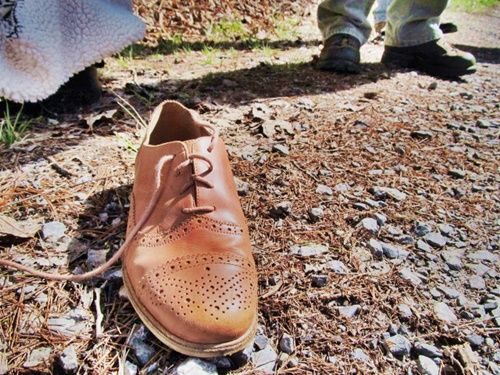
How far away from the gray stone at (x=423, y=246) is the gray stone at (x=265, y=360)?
2.01 feet

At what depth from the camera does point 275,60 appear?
316 cm

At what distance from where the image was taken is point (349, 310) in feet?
3.87

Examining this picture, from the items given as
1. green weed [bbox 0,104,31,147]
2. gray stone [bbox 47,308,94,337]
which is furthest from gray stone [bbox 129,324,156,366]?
green weed [bbox 0,104,31,147]

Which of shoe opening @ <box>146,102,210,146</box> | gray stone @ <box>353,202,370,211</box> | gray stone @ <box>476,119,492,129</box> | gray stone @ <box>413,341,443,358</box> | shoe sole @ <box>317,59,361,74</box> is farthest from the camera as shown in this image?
shoe sole @ <box>317,59,361,74</box>

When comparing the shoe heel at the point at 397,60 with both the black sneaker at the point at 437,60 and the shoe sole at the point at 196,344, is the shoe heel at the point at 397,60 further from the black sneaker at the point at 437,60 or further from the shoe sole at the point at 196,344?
the shoe sole at the point at 196,344

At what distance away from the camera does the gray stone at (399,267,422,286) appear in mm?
1280

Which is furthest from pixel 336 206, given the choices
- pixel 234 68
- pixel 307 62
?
pixel 307 62

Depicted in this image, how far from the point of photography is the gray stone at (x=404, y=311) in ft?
3.84

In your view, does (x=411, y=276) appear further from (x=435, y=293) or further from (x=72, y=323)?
(x=72, y=323)

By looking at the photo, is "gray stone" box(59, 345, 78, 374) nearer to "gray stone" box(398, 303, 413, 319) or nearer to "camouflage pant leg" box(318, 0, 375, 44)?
"gray stone" box(398, 303, 413, 319)

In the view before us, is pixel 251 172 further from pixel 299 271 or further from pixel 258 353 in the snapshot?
pixel 258 353

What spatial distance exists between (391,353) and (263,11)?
11.9 feet

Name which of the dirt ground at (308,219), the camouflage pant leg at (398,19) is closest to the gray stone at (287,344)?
the dirt ground at (308,219)

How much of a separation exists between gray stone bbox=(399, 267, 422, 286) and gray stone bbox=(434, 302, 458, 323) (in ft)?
0.28
